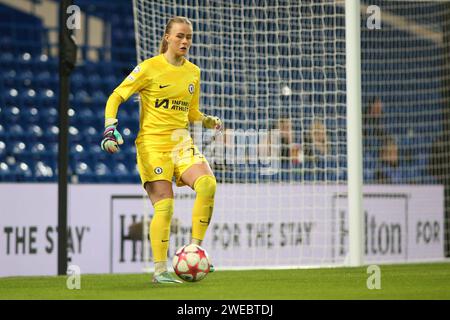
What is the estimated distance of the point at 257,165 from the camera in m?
10.9

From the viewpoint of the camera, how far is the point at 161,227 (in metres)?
6.62

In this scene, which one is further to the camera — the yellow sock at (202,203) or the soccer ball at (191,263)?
the yellow sock at (202,203)

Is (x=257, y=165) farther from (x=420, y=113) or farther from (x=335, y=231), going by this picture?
(x=420, y=113)

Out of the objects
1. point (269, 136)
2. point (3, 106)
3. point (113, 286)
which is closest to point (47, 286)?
point (113, 286)

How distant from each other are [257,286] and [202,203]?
2.28 feet

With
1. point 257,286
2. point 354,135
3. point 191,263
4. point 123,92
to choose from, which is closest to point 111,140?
point 123,92

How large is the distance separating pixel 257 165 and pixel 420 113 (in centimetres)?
279

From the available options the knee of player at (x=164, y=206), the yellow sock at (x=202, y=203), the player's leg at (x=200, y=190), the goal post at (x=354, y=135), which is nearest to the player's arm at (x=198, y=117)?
the player's leg at (x=200, y=190)

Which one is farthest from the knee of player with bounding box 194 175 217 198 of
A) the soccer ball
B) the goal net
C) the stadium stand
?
the stadium stand

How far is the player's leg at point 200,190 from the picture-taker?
6609 mm

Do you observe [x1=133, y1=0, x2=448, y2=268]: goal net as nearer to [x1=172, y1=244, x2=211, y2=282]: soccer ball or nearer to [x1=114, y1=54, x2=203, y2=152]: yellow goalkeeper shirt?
[x1=114, y1=54, x2=203, y2=152]: yellow goalkeeper shirt

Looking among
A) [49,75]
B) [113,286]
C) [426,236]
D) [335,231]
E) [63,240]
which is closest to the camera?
[113,286]

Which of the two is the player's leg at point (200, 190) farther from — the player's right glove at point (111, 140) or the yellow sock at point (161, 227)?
the player's right glove at point (111, 140)

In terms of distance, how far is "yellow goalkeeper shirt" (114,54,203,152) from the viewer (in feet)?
21.8
